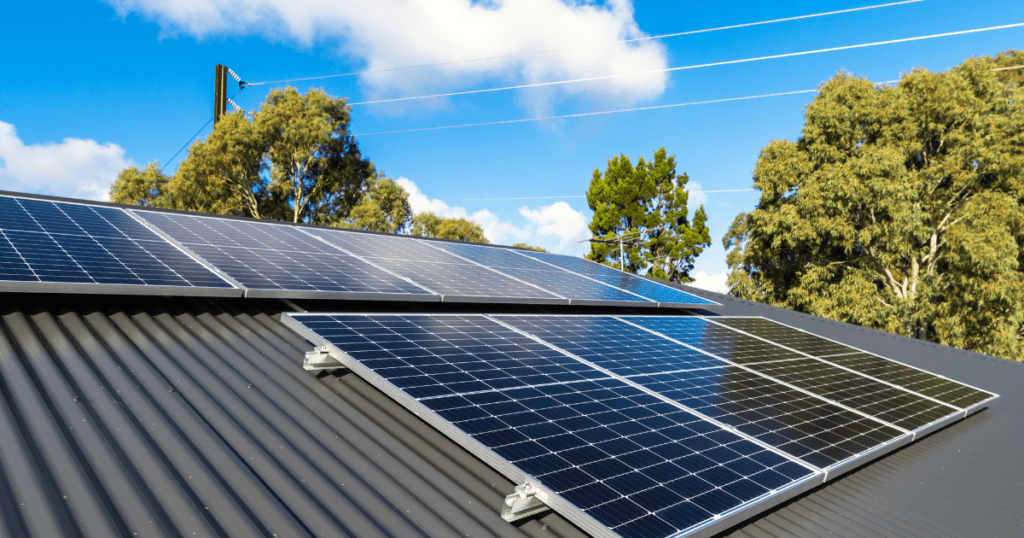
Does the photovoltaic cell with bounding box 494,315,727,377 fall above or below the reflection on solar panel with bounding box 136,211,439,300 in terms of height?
below

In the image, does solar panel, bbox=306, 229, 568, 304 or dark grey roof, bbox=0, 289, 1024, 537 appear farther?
solar panel, bbox=306, 229, 568, 304

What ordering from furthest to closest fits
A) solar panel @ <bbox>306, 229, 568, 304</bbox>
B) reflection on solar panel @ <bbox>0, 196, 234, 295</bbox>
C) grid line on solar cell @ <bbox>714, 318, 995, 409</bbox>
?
grid line on solar cell @ <bbox>714, 318, 995, 409</bbox>, solar panel @ <bbox>306, 229, 568, 304</bbox>, reflection on solar panel @ <bbox>0, 196, 234, 295</bbox>

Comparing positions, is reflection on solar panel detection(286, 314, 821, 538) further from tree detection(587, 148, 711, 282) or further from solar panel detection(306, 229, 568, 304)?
tree detection(587, 148, 711, 282)

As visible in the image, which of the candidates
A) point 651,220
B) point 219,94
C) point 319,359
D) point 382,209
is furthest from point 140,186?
point 319,359

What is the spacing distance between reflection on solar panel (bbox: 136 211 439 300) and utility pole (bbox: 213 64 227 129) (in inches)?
1647

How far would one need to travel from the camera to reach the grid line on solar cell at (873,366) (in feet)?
33.0

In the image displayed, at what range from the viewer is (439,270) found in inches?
441

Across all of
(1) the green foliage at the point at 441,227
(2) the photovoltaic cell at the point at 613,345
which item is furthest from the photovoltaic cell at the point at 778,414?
(1) the green foliage at the point at 441,227

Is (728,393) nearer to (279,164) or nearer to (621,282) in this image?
(621,282)

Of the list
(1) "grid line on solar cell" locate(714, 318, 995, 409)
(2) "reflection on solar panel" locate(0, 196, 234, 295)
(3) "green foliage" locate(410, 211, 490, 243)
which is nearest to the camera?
(2) "reflection on solar panel" locate(0, 196, 234, 295)

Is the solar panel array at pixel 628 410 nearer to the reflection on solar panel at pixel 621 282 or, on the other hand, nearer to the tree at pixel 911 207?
the reflection on solar panel at pixel 621 282

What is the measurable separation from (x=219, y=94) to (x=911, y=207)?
5070 centimetres

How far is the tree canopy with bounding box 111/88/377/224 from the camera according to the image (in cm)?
4756

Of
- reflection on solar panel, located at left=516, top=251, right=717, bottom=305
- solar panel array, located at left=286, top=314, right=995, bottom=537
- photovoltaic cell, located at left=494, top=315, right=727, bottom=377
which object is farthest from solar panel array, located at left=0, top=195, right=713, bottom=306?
solar panel array, located at left=286, top=314, right=995, bottom=537
